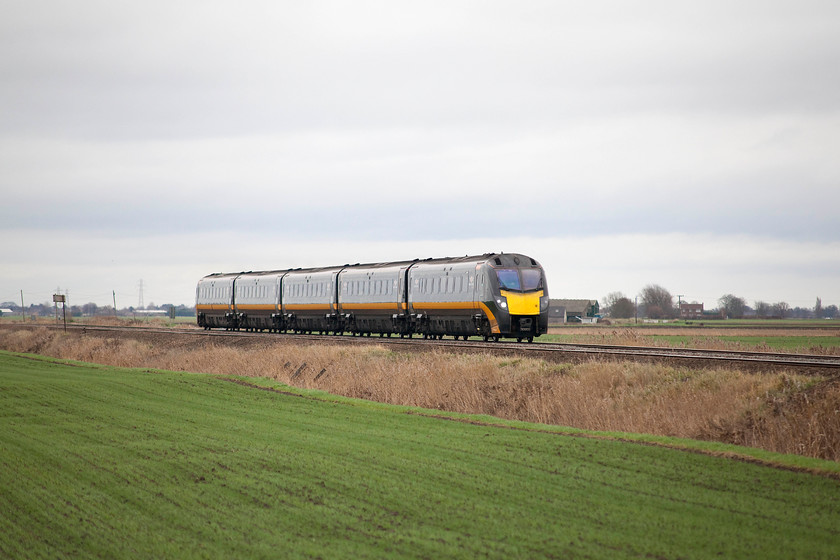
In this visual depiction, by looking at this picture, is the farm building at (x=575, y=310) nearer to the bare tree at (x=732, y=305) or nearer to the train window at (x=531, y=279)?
the bare tree at (x=732, y=305)

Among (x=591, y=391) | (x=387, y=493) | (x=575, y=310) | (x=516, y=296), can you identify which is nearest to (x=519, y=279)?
(x=516, y=296)

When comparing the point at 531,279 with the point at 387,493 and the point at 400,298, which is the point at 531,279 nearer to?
the point at 400,298

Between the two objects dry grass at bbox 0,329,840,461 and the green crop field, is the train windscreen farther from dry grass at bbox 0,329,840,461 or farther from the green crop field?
the green crop field

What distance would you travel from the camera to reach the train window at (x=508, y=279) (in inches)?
1368

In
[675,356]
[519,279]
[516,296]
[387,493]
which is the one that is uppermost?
[519,279]

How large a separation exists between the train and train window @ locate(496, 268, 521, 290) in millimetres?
52

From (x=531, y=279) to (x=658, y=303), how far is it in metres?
158

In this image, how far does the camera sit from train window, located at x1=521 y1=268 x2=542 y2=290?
116ft

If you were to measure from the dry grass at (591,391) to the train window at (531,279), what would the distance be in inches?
335

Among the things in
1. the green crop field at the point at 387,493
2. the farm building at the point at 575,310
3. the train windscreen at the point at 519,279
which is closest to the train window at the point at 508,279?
the train windscreen at the point at 519,279

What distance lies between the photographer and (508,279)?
Answer: 115ft

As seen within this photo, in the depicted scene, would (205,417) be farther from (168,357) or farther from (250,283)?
(250,283)

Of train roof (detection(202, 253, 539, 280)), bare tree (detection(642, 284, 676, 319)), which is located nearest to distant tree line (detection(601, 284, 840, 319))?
bare tree (detection(642, 284, 676, 319))

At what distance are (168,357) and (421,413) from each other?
943 inches
